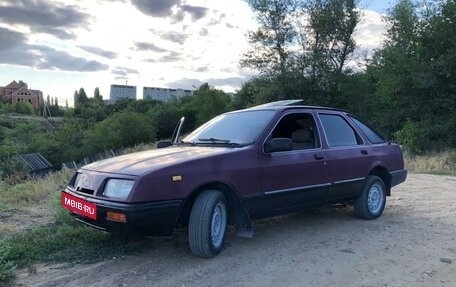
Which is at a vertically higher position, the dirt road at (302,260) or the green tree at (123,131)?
the green tree at (123,131)

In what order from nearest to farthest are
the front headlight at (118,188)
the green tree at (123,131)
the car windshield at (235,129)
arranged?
the front headlight at (118,188), the car windshield at (235,129), the green tree at (123,131)

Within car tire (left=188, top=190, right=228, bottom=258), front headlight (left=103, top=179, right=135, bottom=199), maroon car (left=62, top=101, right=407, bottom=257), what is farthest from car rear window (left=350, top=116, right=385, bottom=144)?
front headlight (left=103, top=179, right=135, bottom=199)

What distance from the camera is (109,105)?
93750 millimetres

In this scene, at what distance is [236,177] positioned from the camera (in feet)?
15.7

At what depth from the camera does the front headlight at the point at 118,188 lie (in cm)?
416

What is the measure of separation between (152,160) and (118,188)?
0.53 meters

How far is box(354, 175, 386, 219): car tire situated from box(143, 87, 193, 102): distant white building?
8540cm

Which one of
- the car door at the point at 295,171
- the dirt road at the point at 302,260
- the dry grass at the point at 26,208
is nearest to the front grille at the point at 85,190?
the dirt road at the point at 302,260

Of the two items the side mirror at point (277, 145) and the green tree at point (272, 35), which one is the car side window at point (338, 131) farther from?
the green tree at point (272, 35)

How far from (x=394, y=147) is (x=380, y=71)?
79.6ft

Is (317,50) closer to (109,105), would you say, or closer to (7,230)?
(7,230)

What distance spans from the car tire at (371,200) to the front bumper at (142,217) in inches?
132

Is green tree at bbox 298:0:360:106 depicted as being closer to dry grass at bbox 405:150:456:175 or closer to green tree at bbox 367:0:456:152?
green tree at bbox 367:0:456:152

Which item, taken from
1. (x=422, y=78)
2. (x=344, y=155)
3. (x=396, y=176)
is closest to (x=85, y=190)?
(x=344, y=155)
